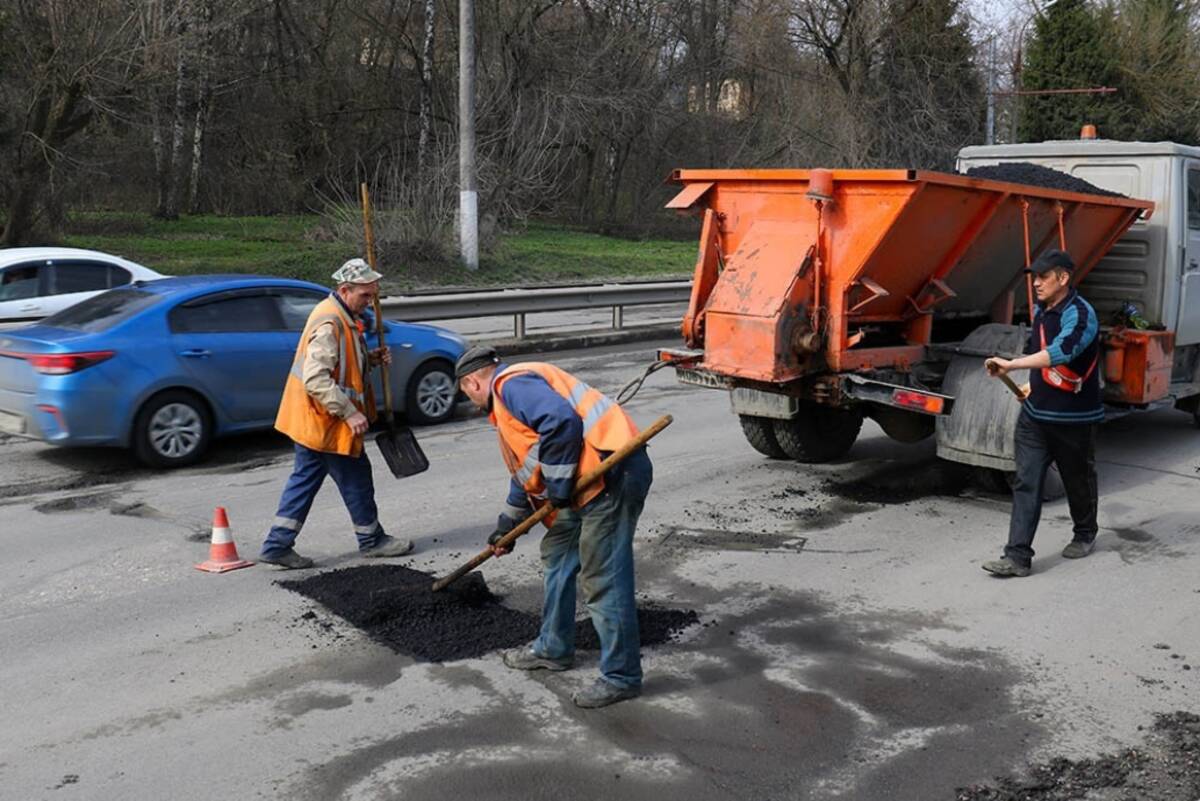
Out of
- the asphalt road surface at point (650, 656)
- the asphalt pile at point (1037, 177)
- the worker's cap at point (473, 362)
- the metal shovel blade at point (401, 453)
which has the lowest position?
the asphalt road surface at point (650, 656)

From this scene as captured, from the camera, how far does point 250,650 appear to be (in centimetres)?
548

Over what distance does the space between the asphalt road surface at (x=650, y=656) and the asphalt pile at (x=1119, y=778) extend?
9cm

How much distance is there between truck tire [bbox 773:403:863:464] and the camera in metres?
9.12

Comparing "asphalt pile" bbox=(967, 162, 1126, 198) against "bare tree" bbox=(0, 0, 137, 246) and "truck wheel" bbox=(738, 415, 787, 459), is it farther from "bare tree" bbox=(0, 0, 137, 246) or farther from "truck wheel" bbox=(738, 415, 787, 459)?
"bare tree" bbox=(0, 0, 137, 246)

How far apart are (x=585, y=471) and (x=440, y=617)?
1462 millimetres

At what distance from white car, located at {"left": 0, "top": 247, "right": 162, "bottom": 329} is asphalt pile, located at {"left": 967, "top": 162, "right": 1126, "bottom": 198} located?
8.93 metres

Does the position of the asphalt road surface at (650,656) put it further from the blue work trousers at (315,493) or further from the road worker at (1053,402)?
the road worker at (1053,402)

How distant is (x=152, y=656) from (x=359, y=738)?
4.45ft

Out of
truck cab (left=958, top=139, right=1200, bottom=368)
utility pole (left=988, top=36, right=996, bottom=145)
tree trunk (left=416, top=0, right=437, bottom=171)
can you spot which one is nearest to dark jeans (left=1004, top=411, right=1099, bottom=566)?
truck cab (left=958, top=139, right=1200, bottom=368)

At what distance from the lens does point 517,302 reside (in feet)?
50.1

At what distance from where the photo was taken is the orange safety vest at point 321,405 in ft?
21.9

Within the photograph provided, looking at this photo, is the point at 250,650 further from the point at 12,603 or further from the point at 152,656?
the point at 12,603

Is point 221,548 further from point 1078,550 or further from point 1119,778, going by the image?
point 1078,550

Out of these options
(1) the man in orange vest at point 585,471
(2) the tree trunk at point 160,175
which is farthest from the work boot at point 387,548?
(2) the tree trunk at point 160,175
